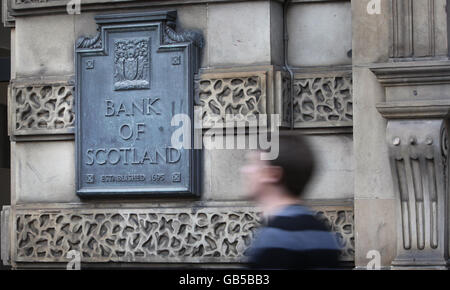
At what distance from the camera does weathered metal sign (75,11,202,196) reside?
8.64 meters

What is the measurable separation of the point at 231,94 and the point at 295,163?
3.97 meters

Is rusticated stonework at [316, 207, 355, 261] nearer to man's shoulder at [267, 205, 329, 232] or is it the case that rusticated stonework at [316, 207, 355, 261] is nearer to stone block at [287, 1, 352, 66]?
stone block at [287, 1, 352, 66]

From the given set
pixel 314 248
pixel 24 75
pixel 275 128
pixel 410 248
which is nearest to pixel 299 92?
pixel 275 128

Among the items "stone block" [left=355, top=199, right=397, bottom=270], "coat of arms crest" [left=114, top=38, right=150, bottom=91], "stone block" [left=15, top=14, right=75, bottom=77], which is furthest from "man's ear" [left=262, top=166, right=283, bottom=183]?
"stone block" [left=15, top=14, right=75, bottom=77]

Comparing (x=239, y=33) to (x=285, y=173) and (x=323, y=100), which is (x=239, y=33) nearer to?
(x=323, y=100)

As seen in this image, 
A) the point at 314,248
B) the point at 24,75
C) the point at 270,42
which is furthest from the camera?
the point at 24,75

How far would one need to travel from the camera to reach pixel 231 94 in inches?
336

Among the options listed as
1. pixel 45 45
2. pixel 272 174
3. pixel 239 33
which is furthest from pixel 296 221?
pixel 45 45

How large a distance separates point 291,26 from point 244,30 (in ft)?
1.34

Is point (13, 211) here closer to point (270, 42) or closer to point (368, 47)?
point (270, 42)

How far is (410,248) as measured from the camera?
25.8 feet

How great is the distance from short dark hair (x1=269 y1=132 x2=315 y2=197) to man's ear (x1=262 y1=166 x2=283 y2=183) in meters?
0.02

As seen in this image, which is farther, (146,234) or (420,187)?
(146,234)

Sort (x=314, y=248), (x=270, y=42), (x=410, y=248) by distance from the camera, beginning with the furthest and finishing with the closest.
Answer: (x=270, y=42)
(x=410, y=248)
(x=314, y=248)
